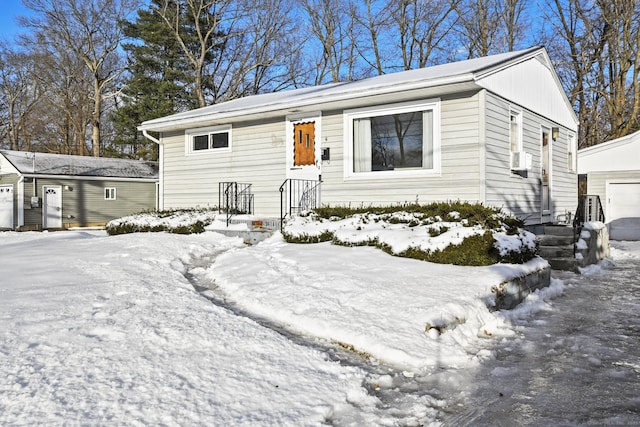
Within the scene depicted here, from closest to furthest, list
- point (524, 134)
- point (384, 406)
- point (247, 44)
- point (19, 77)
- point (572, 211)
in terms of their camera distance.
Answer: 1. point (384, 406)
2. point (524, 134)
3. point (572, 211)
4. point (247, 44)
5. point (19, 77)

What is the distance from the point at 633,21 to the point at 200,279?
64.9 ft

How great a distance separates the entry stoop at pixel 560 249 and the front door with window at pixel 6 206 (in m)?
19.2

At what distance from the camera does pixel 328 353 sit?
335 centimetres

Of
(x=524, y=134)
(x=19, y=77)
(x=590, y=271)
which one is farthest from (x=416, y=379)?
(x=19, y=77)

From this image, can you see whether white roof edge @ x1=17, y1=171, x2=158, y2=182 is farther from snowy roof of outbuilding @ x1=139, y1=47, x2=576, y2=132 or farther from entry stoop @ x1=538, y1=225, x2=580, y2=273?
entry stoop @ x1=538, y1=225, x2=580, y2=273

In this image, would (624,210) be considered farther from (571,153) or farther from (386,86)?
(386,86)

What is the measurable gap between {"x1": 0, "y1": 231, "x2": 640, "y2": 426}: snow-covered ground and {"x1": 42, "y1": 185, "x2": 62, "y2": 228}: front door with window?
14534mm

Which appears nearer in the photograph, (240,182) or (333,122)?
(333,122)

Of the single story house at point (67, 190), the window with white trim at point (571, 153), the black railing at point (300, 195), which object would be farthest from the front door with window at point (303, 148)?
the single story house at point (67, 190)

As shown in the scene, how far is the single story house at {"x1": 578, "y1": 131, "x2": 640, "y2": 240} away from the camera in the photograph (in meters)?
14.1

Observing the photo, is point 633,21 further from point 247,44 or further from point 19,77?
point 19,77

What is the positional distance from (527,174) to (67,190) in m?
18.1

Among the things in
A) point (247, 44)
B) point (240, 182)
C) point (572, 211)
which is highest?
point (247, 44)

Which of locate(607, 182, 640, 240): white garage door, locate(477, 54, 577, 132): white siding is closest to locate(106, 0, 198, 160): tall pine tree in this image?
locate(477, 54, 577, 132): white siding
